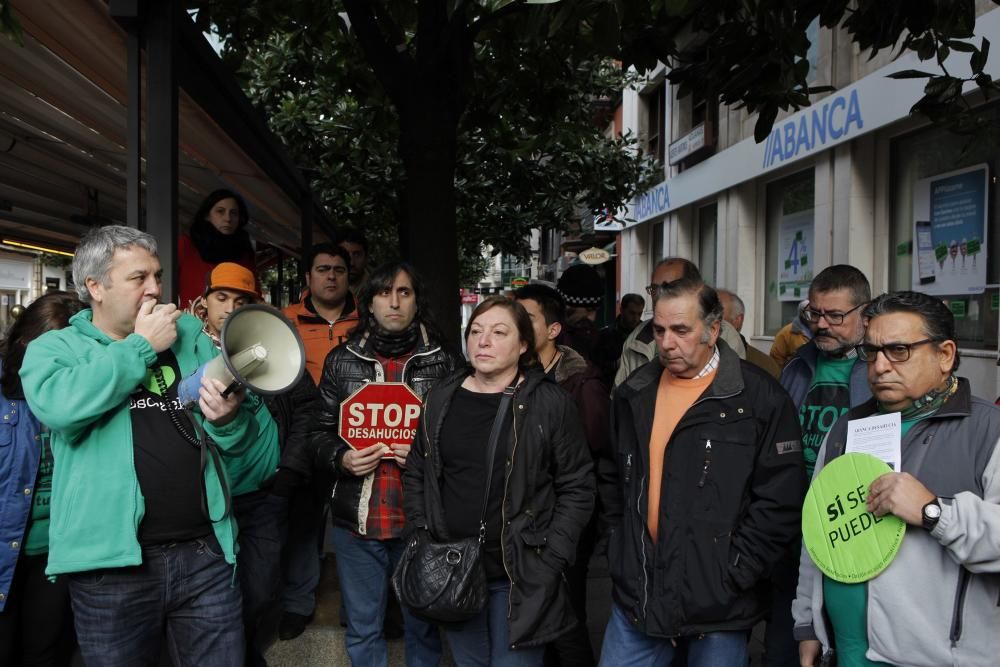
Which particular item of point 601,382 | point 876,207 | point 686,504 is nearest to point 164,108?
point 601,382

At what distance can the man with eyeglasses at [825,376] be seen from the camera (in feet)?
10.8

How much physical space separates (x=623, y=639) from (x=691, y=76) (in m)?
3.04

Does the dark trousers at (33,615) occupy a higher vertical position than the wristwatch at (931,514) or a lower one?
lower

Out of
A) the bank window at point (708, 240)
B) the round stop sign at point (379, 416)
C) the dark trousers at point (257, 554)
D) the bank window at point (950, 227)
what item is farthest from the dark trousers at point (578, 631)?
the bank window at point (708, 240)

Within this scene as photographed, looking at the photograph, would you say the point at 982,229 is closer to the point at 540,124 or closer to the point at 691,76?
the point at 540,124

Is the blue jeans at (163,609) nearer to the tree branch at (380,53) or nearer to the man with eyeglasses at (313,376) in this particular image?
the man with eyeglasses at (313,376)

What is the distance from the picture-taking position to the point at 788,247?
1301 cm

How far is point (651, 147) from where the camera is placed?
2094 centimetres

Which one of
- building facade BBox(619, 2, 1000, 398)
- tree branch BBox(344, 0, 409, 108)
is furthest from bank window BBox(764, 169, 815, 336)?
tree branch BBox(344, 0, 409, 108)

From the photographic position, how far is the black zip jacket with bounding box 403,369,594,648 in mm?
2932

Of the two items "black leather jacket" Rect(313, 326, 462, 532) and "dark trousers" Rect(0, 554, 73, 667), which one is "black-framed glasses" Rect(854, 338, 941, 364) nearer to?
"black leather jacket" Rect(313, 326, 462, 532)

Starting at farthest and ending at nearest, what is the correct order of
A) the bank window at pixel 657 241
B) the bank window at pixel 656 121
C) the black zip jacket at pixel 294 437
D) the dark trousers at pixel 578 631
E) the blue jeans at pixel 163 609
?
the bank window at pixel 657 241, the bank window at pixel 656 121, the dark trousers at pixel 578 631, the black zip jacket at pixel 294 437, the blue jeans at pixel 163 609

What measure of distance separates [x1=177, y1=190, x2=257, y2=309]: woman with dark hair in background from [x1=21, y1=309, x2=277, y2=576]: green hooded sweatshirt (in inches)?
70.5

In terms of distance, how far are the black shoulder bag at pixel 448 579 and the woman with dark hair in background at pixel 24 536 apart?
4.20ft
